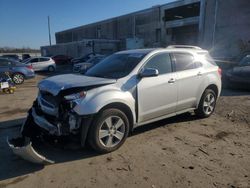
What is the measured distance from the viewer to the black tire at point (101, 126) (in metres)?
3.93

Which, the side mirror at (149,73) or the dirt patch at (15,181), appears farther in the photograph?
the side mirror at (149,73)

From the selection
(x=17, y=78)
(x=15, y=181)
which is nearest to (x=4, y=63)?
(x=17, y=78)

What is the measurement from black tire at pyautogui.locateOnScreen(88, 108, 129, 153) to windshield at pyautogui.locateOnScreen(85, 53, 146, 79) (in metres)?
0.73

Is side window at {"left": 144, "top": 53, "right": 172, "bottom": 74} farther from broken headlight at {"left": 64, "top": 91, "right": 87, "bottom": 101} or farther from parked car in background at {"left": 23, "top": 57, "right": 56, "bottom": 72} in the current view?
parked car in background at {"left": 23, "top": 57, "right": 56, "bottom": 72}

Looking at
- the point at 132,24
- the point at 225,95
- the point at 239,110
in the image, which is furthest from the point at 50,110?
the point at 132,24

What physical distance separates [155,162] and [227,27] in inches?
972

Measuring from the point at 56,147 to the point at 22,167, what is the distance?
2.49ft

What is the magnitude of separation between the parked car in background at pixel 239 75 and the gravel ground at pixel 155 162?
4712 mm

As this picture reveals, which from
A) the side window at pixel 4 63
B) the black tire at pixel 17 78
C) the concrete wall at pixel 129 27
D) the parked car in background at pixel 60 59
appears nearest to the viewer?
the side window at pixel 4 63

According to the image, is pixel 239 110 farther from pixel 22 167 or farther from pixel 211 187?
pixel 22 167

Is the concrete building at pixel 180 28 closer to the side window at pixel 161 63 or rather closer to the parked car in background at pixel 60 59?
the parked car in background at pixel 60 59

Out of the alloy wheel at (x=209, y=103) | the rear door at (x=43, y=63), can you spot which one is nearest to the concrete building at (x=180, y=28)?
the rear door at (x=43, y=63)

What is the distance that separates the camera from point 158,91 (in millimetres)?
4828

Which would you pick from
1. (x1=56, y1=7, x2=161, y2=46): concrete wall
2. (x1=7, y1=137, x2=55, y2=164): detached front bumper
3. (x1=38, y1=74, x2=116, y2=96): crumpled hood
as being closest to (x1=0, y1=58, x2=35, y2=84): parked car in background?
(x1=38, y1=74, x2=116, y2=96): crumpled hood
